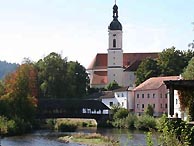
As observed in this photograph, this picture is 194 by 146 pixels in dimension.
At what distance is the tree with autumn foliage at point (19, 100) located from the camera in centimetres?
6329

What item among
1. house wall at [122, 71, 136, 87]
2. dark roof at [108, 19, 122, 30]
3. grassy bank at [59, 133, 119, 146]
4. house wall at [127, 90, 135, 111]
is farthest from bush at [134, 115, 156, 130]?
dark roof at [108, 19, 122, 30]

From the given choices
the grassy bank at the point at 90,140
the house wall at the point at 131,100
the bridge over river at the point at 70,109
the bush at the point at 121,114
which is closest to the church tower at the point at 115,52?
the house wall at the point at 131,100

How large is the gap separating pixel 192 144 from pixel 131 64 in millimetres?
92776

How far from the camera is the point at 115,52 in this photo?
110938 millimetres

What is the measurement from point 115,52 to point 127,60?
20.1 ft

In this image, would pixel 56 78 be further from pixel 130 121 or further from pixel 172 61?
pixel 130 121

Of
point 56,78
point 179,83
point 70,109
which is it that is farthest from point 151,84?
point 179,83

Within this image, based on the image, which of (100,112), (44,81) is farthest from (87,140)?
(44,81)

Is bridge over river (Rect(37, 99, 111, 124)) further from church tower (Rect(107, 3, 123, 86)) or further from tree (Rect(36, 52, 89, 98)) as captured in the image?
church tower (Rect(107, 3, 123, 86))

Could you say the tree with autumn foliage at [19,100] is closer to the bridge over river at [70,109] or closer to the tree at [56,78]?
the bridge over river at [70,109]

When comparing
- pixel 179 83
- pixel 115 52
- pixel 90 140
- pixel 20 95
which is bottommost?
pixel 90 140

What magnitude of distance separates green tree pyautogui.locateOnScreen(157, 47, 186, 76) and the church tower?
19406 millimetres

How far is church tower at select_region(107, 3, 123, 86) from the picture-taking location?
109 m

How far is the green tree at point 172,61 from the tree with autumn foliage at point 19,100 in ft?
82.1
